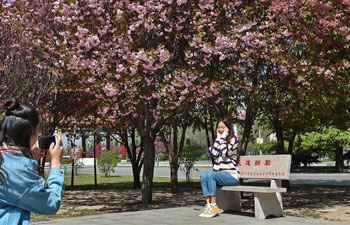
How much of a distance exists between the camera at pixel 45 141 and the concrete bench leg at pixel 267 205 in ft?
21.3

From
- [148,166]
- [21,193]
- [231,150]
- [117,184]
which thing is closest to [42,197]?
[21,193]

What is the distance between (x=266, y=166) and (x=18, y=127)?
7.26 metres

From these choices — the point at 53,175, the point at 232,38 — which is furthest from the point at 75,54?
the point at 53,175

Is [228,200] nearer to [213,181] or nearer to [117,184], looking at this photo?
[213,181]

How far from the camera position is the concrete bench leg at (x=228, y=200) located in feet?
31.7

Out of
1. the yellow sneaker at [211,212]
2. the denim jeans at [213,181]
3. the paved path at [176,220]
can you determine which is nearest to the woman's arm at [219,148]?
the denim jeans at [213,181]

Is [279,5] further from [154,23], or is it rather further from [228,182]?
[228,182]

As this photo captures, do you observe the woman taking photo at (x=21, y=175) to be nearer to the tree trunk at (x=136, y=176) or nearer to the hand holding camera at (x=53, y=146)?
the hand holding camera at (x=53, y=146)

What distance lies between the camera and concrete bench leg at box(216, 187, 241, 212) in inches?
381

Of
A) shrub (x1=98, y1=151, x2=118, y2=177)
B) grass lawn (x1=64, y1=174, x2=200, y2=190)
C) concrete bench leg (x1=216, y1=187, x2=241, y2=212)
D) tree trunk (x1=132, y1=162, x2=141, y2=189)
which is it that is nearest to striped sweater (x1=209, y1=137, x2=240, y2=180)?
concrete bench leg (x1=216, y1=187, x2=241, y2=212)

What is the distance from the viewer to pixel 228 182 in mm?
9234

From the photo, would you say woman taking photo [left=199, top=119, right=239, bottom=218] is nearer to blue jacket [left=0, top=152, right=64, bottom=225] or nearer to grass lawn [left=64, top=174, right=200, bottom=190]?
blue jacket [left=0, top=152, right=64, bottom=225]

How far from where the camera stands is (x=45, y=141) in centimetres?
251

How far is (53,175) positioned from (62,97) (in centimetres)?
1474
